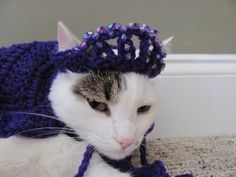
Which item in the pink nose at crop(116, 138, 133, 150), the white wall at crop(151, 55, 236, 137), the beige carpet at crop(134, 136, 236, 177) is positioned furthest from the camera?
the white wall at crop(151, 55, 236, 137)

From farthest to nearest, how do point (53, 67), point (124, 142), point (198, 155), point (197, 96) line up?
1. point (197, 96)
2. point (198, 155)
3. point (53, 67)
4. point (124, 142)

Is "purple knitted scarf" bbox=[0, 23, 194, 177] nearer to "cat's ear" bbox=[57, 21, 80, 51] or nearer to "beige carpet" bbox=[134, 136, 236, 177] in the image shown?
"cat's ear" bbox=[57, 21, 80, 51]

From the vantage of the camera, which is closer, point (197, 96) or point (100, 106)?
point (100, 106)

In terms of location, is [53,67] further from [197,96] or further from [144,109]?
[197,96]

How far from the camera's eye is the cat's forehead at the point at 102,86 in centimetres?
66

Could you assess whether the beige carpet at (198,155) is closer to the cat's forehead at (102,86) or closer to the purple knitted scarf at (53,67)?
the purple knitted scarf at (53,67)

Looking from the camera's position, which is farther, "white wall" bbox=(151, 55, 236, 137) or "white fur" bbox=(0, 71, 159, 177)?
"white wall" bbox=(151, 55, 236, 137)

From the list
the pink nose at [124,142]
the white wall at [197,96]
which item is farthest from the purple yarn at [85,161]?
the white wall at [197,96]

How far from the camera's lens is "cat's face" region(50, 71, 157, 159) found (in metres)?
0.64

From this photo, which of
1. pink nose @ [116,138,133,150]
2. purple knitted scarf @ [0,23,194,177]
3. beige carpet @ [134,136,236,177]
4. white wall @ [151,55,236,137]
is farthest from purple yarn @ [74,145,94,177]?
white wall @ [151,55,236,137]

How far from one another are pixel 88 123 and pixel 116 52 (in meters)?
0.14

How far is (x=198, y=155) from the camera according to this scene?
3.22ft

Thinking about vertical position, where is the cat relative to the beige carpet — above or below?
above

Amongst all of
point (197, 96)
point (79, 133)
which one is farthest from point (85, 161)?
point (197, 96)
